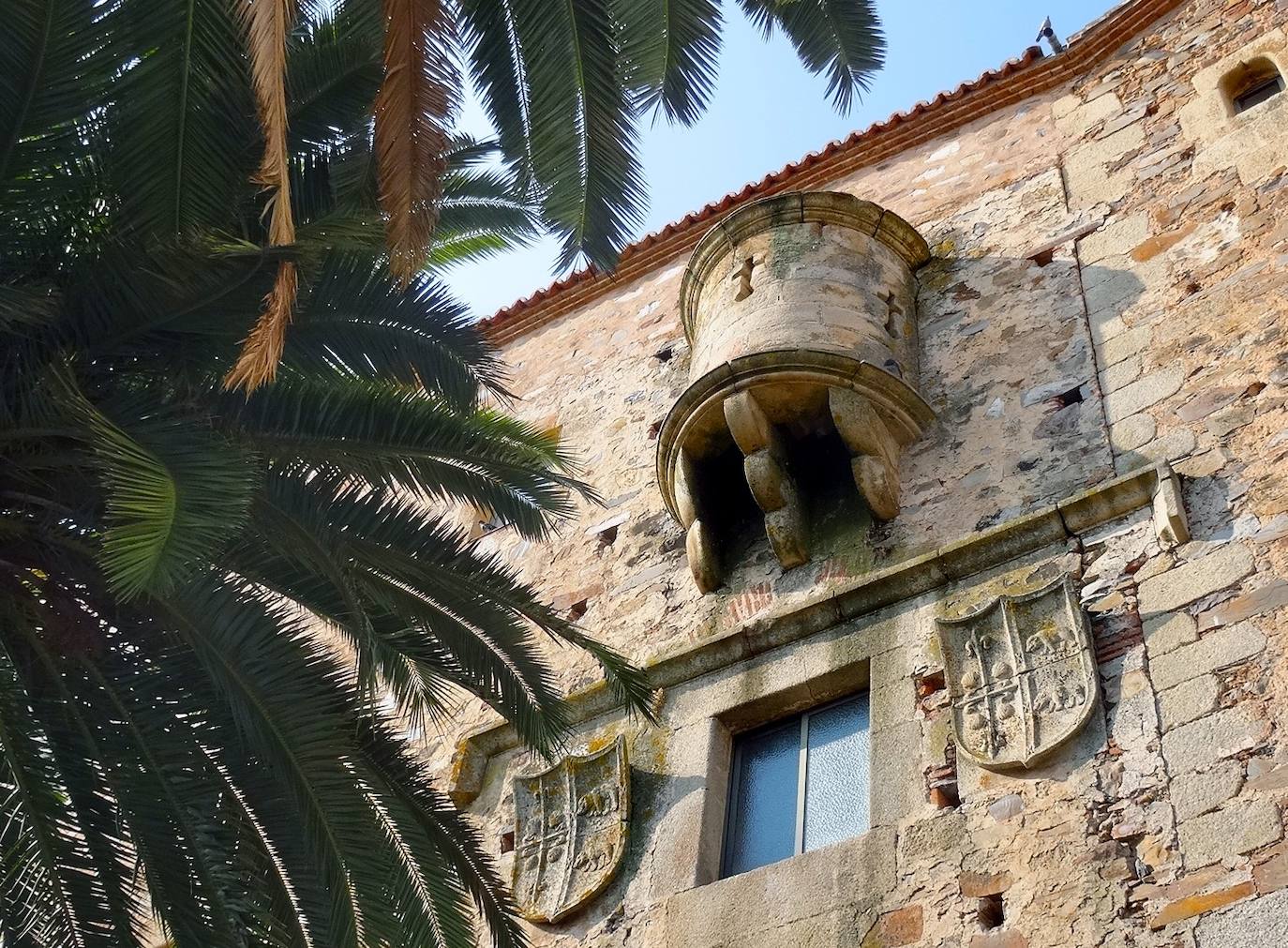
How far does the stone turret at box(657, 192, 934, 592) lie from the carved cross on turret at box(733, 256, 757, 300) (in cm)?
1

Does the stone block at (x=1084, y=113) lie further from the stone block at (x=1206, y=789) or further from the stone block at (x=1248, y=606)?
the stone block at (x=1206, y=789)

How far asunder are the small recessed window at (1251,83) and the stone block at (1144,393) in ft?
7.46

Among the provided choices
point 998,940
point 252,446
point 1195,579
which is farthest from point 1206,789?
point 252,446

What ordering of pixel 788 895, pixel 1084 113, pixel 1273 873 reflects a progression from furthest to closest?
1. pixel 1084 113
2. pixel 788 895
3. pixel 1273 873

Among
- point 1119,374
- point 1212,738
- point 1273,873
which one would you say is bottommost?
point 1273,873

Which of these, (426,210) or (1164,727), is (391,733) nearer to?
(426,210)

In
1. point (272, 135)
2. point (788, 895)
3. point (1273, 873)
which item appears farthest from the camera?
point (788, 895)

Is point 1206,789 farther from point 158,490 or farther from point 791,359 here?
point 158,490

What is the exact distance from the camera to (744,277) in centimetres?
985

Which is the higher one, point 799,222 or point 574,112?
point 799,222

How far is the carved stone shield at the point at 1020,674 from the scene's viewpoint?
277 inches

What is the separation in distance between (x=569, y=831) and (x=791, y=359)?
2.70 metres

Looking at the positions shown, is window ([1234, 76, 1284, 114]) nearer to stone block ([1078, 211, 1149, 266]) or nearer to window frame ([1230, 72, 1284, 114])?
window frame ([1230, 72, 1284, 114])

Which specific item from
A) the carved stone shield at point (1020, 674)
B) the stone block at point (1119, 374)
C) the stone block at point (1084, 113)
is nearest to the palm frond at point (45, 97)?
the carved stone shield at point (1020, 674)
